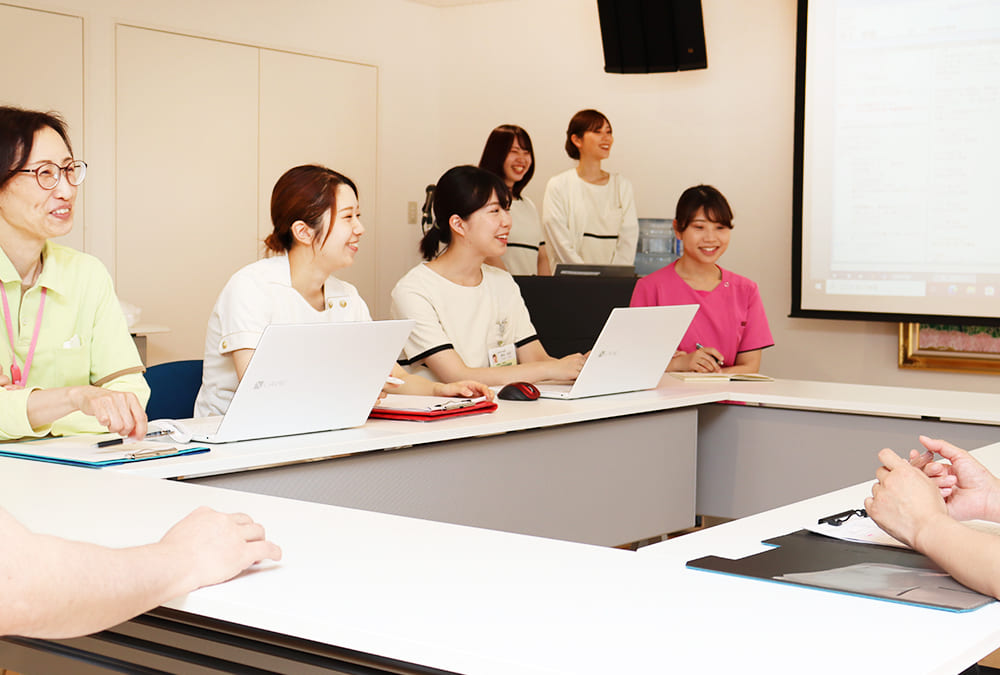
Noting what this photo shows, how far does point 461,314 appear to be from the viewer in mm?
3291

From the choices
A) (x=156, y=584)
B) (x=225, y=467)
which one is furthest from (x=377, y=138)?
(x=156, y=584)

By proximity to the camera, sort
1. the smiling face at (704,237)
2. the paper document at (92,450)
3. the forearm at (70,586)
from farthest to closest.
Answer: the smiling face at (704,237)
the paper document at (92,450)
the forearm at (70,586)

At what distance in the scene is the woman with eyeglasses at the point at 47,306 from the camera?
6.43ft

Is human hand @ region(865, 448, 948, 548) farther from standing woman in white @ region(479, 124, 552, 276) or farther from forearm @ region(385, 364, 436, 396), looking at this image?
standing woman in white @ region(479, 124, 552, 276)

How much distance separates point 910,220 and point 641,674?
5.12 meters

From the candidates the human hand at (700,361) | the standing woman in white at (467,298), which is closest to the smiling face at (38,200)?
the standing woman in white at (467,298)

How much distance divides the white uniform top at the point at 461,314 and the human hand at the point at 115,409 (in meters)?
1.24

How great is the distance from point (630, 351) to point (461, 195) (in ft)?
2.78

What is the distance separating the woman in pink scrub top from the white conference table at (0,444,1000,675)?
2.28 meters

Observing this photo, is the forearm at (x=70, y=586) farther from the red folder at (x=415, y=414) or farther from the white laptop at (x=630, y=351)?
the white laptop at (x=630, y=351)

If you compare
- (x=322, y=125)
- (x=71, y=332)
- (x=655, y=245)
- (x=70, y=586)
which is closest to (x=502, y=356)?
(x=71, y=332)

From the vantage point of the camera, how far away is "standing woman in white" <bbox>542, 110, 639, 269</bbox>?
593 centimetres

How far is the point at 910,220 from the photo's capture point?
551cm

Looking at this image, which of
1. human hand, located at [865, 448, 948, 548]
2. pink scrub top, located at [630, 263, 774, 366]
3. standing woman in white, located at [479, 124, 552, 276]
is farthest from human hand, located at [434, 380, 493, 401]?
standing woman in white, located at [479, 124, 552, 276]
